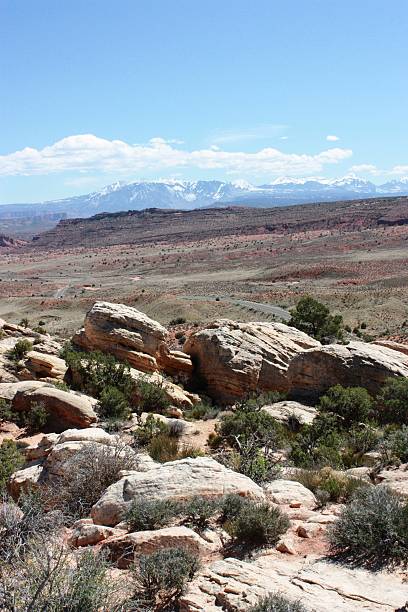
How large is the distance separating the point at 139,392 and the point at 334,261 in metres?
76.9

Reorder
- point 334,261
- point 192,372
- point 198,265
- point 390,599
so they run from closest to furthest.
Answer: point 390,599
point 192,372
point 334,261
point 198,265

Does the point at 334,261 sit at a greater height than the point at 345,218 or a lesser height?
lesser

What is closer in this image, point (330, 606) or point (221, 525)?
point (330, 606)

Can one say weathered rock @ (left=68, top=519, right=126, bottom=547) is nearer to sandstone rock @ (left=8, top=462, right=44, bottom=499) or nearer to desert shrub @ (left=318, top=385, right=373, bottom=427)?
sandstone rock @ (left=8, top=462, right=44, bottom=499)

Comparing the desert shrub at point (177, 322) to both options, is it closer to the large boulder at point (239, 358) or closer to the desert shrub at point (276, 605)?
the large boulder at point (239, 358)

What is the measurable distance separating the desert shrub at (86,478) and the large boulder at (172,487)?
80 cm

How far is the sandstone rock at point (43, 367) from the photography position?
65.5ft

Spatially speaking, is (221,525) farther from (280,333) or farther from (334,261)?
(334,261)

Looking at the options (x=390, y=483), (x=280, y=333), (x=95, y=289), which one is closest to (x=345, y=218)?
(x=95, y=289)

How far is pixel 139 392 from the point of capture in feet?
62.4

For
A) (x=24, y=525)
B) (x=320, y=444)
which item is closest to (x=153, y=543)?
(x=24, y=525)

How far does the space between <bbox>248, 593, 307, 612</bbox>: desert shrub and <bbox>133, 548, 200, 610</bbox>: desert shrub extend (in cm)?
105

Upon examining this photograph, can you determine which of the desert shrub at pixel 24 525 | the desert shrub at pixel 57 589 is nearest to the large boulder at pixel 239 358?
the desert shrub at pixel 24 525

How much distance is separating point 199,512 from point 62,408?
8669 millimetres
